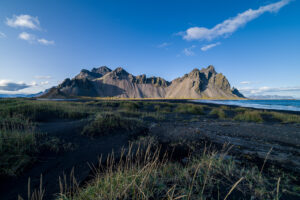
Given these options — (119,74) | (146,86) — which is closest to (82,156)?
(146,86)

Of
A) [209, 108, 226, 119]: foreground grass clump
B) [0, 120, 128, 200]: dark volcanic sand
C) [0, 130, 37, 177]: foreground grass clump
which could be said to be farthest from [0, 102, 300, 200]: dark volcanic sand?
[209, 108, 226, 119]: foreground grass clump

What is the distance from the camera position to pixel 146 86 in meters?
142

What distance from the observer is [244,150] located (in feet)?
13.2

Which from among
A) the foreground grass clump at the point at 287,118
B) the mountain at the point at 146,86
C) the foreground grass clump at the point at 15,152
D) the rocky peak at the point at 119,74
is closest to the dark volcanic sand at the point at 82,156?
the foreground grass clump at the point at 15,152

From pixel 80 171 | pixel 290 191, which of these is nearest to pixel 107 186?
pixel 80 171

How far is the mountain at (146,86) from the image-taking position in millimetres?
110812

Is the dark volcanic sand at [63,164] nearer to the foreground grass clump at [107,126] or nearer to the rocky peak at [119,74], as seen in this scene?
the foreground grass clump at [107,126]

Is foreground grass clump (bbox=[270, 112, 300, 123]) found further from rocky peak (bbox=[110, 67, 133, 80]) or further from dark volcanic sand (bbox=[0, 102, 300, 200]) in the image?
rocky peak (bbox=[110, 67, 133, 80])

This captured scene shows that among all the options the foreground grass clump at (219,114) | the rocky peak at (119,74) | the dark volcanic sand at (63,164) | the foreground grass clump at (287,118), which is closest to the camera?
the dark volcanic sand at (63,164)

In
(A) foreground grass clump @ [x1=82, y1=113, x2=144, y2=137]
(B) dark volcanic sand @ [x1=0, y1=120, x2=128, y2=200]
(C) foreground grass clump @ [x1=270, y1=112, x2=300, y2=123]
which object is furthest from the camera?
(C) foreground grass clump @ [x1=270, y1=112, x2=300, y2=123]

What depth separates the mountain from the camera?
110812 mm

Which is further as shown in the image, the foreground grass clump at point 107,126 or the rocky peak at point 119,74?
the rocky peak at point 119,74

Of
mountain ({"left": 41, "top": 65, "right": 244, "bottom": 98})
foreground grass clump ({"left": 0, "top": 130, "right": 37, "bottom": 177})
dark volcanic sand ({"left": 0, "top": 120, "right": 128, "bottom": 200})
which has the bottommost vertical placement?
dark volcanic sand ({"left": 0, "top": 120, "right": 128, "bottom": 200})

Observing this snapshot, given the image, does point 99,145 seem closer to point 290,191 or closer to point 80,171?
point 80,171
